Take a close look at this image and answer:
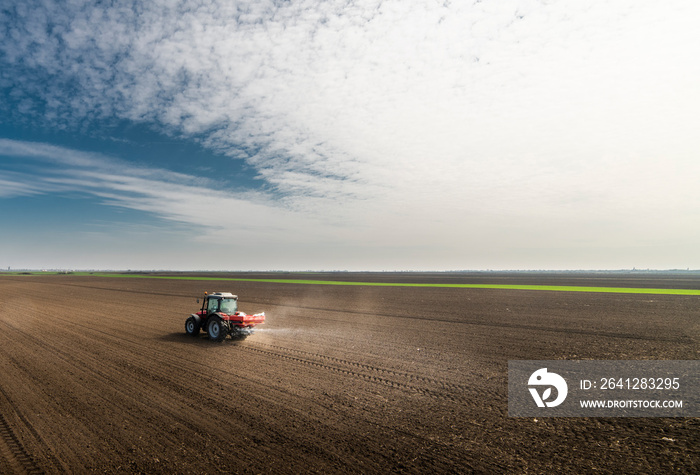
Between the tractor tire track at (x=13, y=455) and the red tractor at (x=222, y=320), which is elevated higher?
the red tractor at (x=222, y=320)

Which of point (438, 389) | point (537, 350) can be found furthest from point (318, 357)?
point (537, 350)

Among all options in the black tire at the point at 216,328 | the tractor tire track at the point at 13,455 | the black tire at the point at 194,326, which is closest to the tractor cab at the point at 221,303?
Answer: the black tire at the point at 216,328

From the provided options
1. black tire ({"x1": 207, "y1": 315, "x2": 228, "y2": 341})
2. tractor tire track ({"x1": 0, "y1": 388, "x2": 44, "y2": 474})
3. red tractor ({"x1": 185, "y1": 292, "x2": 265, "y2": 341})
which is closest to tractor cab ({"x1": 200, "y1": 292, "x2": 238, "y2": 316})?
red tractor ({"x1": 185, "y1": 292, "x2": 265, "y2": 341})

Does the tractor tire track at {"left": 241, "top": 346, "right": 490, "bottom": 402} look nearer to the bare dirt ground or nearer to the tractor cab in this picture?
the bare dirt ground

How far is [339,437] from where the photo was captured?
7.40 meters

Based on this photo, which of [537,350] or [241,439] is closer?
[241,439]

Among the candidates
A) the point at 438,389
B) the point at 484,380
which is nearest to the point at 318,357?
the point at 438,389

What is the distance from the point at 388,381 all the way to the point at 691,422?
297 inches

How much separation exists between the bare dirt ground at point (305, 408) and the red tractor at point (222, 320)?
0.53 metres

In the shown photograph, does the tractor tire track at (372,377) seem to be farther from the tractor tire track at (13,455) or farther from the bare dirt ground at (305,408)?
the tractor tire track at (13,455)

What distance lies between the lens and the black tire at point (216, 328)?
16.1 metres

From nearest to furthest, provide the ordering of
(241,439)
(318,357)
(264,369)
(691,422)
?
1. (241,439)
2. (691,422)
3. (264,369)
4. (318,357)

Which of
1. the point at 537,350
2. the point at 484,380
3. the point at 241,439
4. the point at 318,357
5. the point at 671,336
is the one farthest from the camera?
the point at 671,336

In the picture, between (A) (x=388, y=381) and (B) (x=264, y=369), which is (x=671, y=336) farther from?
(B) (x=264, y=369)
